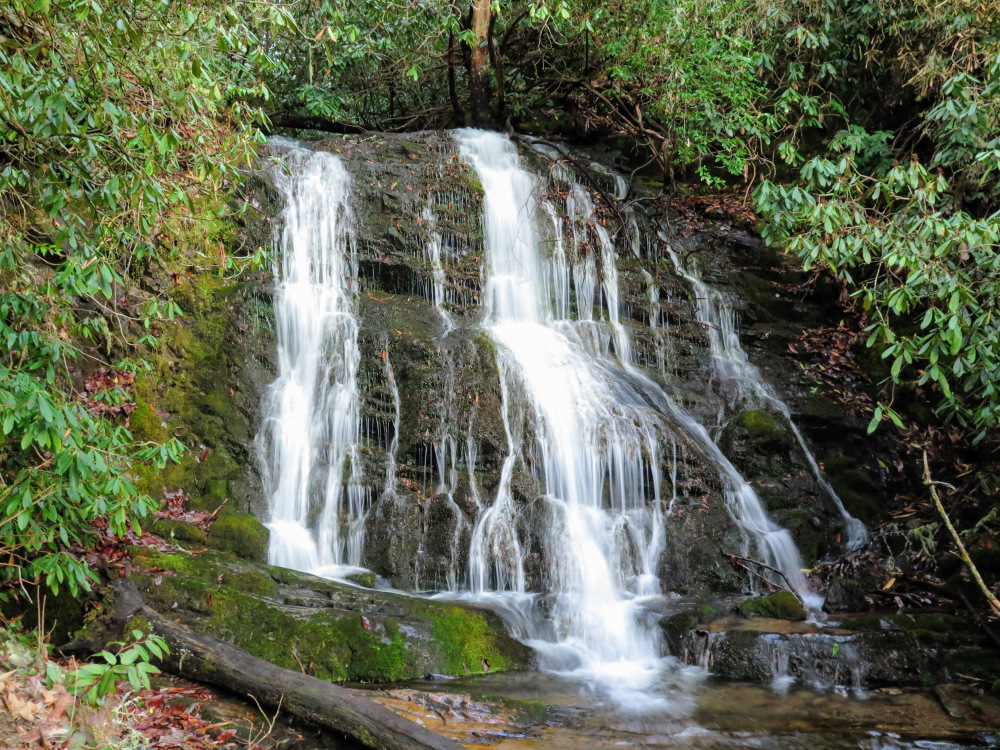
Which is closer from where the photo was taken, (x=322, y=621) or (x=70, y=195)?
(x=70, y=195)

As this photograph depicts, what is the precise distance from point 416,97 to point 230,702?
551 inches

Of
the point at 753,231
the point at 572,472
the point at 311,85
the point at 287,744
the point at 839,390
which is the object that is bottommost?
the point at 287,744

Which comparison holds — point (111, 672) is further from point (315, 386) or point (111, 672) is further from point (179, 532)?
point (315, 386)

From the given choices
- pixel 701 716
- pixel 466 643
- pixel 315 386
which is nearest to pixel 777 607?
pixel 701 716

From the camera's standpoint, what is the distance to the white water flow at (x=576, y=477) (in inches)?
258

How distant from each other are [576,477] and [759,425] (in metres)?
2.61

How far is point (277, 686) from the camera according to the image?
4035 millimetres

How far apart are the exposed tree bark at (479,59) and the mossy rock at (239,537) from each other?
9348 millimetres

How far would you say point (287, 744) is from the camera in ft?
12.4

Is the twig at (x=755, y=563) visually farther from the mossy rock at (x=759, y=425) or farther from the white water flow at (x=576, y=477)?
the mossy rock at (x=759, y=425)

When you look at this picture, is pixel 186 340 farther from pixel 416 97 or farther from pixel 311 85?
pixel 416 97

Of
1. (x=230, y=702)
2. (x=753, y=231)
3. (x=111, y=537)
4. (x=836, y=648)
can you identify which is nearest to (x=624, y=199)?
(x=753, y=231)

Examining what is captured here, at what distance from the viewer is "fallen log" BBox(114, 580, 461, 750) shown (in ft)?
11.9

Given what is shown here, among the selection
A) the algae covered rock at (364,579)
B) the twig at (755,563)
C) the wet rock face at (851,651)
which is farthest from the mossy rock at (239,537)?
the twig at (755,563)
